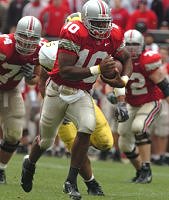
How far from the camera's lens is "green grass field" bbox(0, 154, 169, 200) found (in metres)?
6.95

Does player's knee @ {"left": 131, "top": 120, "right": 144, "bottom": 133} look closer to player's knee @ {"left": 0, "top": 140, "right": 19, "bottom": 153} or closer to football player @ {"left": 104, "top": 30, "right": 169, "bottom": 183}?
football player @ {"left": 104, "top": 30, "right": 169, "bottom": 183}

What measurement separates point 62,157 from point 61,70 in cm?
634

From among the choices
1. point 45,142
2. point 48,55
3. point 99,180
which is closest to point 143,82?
point 99,180

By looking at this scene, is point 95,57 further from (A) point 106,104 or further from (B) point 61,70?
(A) point 106,104

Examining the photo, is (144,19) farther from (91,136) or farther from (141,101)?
(91,136)

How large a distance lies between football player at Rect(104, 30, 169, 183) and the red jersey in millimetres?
3731

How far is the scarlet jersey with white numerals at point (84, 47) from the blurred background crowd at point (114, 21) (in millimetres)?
5267

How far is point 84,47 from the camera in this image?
660cm

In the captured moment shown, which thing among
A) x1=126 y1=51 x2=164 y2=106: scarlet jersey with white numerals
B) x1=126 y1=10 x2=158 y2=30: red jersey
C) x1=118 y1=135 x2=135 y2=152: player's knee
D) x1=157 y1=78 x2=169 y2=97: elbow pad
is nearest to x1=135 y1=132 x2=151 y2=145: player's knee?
x1=118 y1=135 x2=135 y2=152: player's knee

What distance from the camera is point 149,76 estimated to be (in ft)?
29.6

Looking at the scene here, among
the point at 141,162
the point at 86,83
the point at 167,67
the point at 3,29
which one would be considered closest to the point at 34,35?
the point at 86,83

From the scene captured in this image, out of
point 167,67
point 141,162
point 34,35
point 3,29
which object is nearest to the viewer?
point 34,35

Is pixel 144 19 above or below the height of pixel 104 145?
below

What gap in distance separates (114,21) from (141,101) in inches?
163
